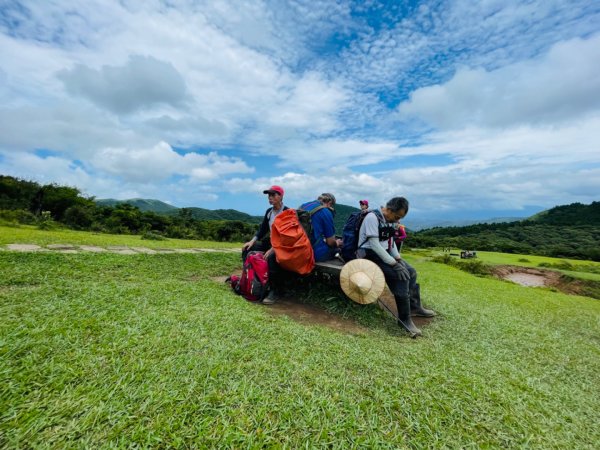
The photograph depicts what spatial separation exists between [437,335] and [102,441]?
172 inches

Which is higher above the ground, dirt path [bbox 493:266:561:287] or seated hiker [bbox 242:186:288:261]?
seated hiker [bbox 242:186:288:261]

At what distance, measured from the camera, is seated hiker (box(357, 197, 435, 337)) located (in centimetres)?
436

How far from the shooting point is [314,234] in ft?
16.8

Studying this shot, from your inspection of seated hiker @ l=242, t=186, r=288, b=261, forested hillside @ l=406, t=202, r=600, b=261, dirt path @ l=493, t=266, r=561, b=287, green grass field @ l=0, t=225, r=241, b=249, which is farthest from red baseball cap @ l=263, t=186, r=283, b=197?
forested hillside @ l=406, t=202, r=600, b=261

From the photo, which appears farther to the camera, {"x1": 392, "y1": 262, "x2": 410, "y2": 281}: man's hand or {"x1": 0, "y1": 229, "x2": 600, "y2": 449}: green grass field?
{"x1": 392, "y1": 262, "x2": 410, "y2": 281}: man's hand

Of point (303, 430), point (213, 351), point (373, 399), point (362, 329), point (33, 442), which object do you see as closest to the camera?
point (33, 442)

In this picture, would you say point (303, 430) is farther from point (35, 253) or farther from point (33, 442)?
point (35, 253)

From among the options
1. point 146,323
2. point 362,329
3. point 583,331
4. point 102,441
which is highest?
point 146,323

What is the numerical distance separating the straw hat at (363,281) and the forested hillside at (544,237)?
99.0 ft

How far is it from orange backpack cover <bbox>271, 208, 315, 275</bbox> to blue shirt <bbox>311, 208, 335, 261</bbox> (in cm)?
36

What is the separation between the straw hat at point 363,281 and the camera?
402 cm

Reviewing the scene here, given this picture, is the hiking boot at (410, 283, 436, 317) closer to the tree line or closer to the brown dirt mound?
the brown dirt mound

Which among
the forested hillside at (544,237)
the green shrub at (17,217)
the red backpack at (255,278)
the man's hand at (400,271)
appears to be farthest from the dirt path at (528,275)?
the green shrub at (17,217)

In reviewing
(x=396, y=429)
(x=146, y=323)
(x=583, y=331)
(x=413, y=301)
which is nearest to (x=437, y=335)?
(x=413, y=301)
